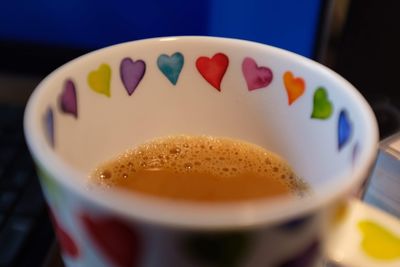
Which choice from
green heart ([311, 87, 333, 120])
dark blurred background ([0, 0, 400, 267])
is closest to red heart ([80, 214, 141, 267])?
green heart ([311, 87, 333, 120])

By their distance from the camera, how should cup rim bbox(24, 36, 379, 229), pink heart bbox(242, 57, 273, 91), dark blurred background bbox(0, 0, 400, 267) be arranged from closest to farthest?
cup rim bbox(24, 36, 379, 229), pink heart bbox(242, 57, 273, 91), dark blurred background bbox(0, 0, 400, 267)

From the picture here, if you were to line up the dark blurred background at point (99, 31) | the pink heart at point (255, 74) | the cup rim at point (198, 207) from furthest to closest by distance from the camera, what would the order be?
the dark blurred background at point (99, 31), the pink heart at point (255, 74), the cup rim at point (198, 207)

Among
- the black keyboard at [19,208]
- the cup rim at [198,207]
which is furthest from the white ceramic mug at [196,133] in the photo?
the black keyboard at [19,208]

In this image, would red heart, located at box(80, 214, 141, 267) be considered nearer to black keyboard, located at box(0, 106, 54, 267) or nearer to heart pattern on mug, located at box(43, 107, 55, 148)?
heart pattern on mug, located at box(43, 107, 55, 148)

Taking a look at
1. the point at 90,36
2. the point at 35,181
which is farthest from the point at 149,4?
the point at 35,181

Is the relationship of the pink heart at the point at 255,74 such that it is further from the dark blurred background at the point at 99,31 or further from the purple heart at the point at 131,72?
the dark blurred background at the point at 99,31

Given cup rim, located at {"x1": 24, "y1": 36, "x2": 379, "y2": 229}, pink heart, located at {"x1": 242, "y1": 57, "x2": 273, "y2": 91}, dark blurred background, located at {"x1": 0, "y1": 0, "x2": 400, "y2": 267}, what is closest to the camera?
cup rim, located at {"x1": 24, "y1": 36, "x2": 379, "y2": 229}

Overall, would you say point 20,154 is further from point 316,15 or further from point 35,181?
point 316,15
